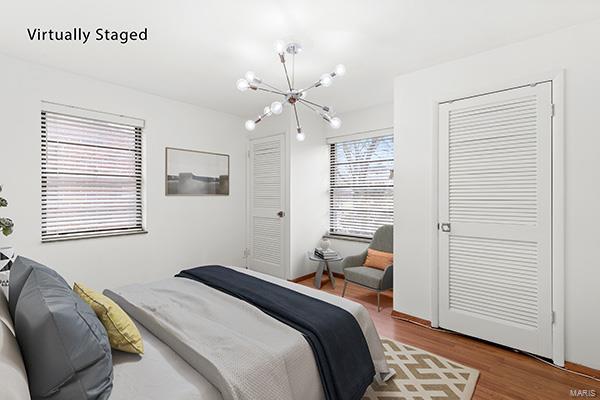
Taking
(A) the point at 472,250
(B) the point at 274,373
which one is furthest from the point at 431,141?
(B) the point at 274,373

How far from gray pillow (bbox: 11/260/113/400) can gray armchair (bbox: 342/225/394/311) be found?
8.70 feet

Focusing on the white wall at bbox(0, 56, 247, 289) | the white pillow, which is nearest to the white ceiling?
the white wall at bbox(0, 56, 247, 289)

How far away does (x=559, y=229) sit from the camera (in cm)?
220

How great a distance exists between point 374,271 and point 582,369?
1.81 m

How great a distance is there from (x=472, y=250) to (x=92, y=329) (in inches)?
108

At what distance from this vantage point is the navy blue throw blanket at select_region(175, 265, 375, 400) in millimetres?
1507

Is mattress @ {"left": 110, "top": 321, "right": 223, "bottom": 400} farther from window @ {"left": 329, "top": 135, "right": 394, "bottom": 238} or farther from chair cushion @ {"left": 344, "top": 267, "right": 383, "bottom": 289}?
window @ {"left": 329, "top": 135, "right": 394, "bottom": 238}

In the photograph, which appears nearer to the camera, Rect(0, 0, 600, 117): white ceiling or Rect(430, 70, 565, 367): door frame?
Rect(0, 0, 600, 117): white ceiling

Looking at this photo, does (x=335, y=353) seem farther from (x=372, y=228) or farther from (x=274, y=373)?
(x=372, y=228)

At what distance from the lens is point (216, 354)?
1.31 m

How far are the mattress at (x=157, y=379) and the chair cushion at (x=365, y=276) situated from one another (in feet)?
7.63

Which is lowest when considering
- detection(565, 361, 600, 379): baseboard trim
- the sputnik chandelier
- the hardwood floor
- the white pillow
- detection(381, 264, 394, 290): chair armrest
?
the hardwood floor

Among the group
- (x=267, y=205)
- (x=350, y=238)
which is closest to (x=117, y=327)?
(x=267, y=205)

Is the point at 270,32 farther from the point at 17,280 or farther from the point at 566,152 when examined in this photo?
the point at 566,152
